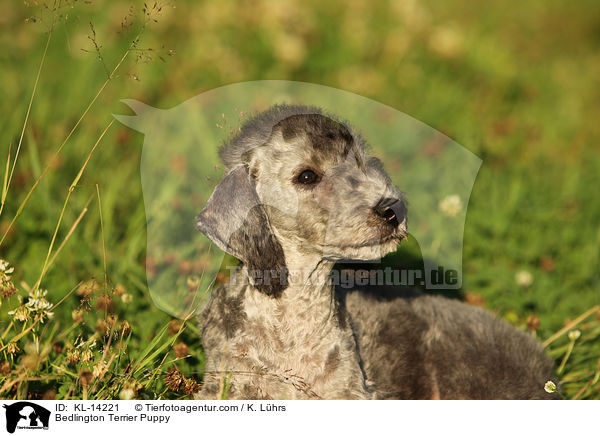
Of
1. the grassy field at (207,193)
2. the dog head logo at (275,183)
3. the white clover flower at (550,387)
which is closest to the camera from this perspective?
the dog head logo at (275,183)

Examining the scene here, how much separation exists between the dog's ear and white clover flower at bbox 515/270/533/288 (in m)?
2.58

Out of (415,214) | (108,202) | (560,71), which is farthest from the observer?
(560,71)

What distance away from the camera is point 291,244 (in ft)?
10.7

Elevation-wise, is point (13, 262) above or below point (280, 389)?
above

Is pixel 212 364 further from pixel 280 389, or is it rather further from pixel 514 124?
pixel 514 124

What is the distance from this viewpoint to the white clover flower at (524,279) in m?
4.92

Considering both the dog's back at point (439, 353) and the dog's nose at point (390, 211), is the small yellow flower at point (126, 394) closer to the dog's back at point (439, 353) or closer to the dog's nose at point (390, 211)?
the dog's back at point (439, 353)

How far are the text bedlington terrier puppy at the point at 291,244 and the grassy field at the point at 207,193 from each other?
0.38 metres

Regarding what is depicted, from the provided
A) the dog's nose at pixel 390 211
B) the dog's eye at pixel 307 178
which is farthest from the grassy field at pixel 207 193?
the dog's nose at pixel 390 211

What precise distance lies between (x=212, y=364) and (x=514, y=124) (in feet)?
19.6

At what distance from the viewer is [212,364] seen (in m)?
3.36

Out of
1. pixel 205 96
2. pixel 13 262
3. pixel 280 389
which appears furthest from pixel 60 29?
pixel 280 389
